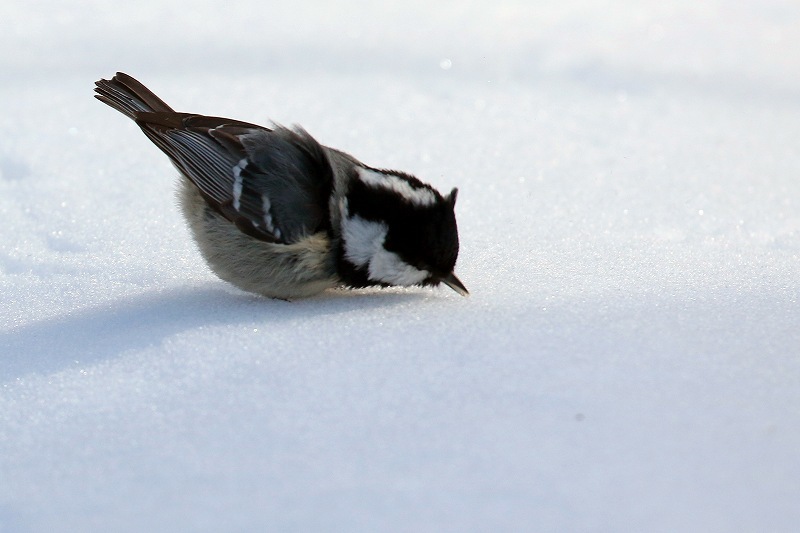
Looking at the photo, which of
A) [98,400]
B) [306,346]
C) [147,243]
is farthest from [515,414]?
[147,243]

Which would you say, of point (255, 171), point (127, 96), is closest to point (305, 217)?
point (255, 171)

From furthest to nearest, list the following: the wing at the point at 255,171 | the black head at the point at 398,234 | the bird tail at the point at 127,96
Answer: the bird tail at the point at 127,96 < the wing at the point at 255,171 < the black head at the point at 398,234

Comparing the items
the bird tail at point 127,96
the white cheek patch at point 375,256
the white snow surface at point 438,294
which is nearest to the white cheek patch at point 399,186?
the white cheek patch at point 375,256

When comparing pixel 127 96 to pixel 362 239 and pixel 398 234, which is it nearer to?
pixel 362 239

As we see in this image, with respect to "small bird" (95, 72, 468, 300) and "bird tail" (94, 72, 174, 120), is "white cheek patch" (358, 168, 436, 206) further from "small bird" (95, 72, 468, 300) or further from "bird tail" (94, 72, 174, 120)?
→ "bird tail" (94, 72, 174, 120)

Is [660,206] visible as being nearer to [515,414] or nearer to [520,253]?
[520,253]

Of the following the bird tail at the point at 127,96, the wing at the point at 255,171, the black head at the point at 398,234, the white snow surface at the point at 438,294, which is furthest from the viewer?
→ the bird tail at the point at 127,96

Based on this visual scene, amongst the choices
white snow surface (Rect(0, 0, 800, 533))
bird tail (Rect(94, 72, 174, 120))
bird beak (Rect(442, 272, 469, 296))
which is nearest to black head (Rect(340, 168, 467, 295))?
bird beak (Rect(442, 272, 469, 296))

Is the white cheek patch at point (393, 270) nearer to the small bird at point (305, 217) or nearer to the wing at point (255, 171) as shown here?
the small bird at point (305, 217)
